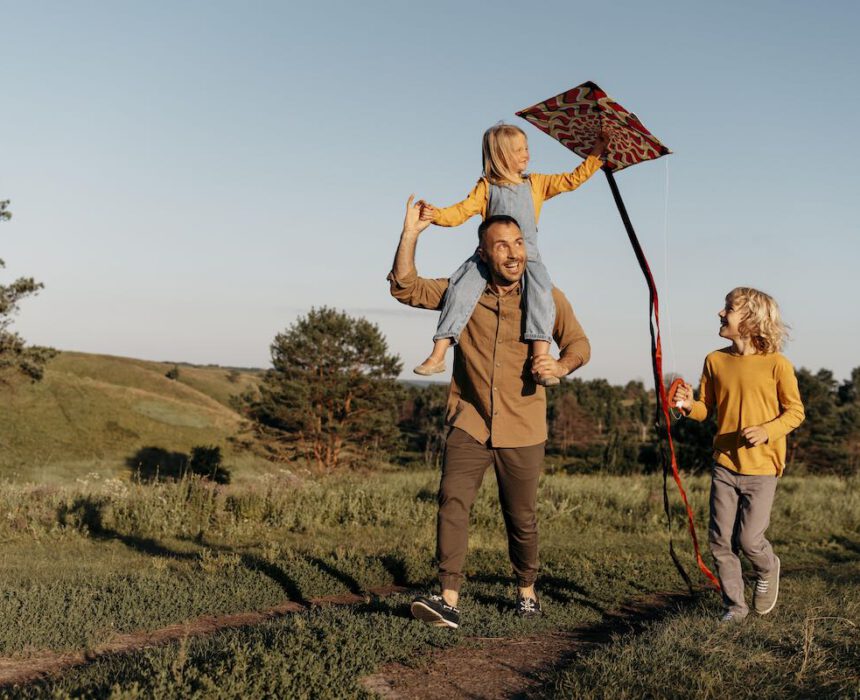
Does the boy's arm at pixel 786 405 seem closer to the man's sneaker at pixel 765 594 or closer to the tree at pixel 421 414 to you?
the man's sneaker at pixel 765 594

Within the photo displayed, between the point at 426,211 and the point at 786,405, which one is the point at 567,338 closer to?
the point at 426,211

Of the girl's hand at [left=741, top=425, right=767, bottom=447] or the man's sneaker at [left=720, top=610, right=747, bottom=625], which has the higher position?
the girl's hand at [left=741, top=425, right=767, bottom=447]

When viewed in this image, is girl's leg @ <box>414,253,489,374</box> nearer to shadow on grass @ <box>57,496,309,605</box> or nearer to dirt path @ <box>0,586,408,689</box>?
dirt path @ <box>0,586,408,689</box>

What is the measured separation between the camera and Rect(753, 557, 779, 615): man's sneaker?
534 centimetres

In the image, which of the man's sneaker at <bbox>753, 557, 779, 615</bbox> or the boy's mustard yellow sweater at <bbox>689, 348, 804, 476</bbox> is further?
the man's sneaker at <bbox>753, 557, 779, 615</bbox>

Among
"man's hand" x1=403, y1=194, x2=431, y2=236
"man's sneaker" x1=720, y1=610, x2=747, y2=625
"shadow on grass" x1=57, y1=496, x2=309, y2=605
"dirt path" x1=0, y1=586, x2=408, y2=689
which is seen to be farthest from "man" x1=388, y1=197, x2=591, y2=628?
"shadow on grass" x1=57, y1=496, x2=309, y2=605

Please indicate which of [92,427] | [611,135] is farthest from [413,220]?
[92,427]

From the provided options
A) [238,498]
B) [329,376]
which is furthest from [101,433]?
[238,498]

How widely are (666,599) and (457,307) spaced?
145 inches

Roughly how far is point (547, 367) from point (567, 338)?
385 millimetres

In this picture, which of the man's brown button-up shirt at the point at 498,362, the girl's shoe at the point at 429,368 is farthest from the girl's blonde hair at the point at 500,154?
the girl's shoe at the point at 429,368

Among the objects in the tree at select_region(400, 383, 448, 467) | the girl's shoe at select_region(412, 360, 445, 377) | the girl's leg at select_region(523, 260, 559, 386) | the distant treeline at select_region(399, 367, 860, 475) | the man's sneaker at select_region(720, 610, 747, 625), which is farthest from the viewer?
the tree at select_region(400, 383, 448, 467)

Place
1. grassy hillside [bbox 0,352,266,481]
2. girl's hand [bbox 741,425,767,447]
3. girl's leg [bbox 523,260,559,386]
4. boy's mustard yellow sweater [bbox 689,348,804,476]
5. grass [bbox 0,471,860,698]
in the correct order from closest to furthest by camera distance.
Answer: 1. grass [bbox 0,471,860,698]
2. girl's leg [bbox 523,260,559,386]
3. girl's hand [bbox 741,425,767,447]
4. boy's mustard yellow sweater [bbox 689,348,804,476]
5. grassy hillside [bbox 0,352,266,481]

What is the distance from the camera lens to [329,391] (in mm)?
45594
